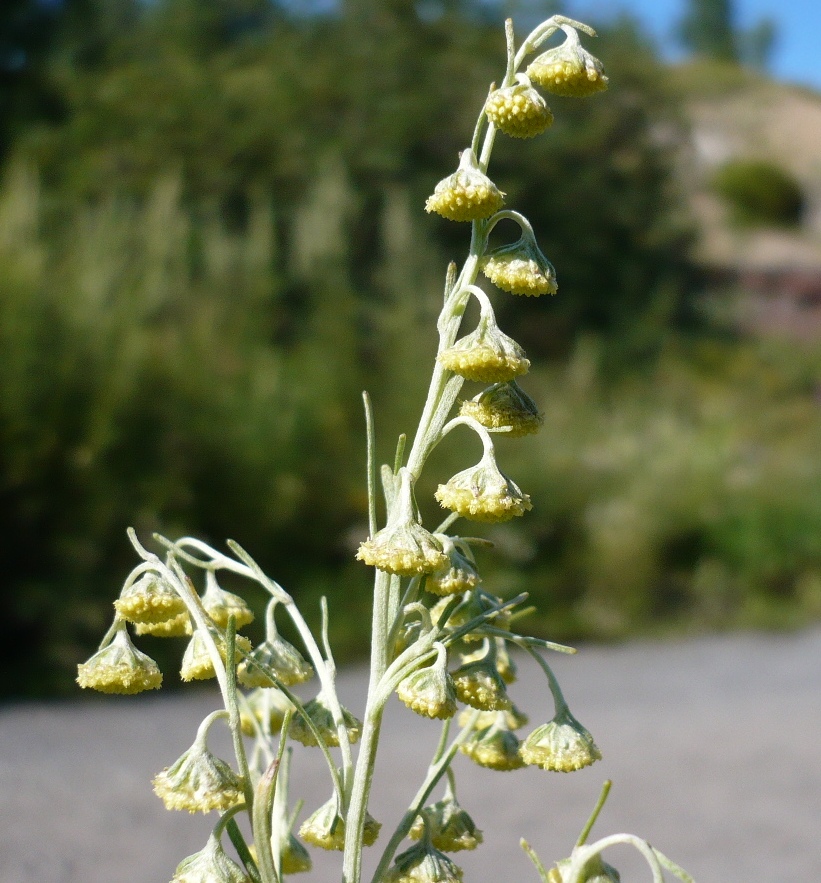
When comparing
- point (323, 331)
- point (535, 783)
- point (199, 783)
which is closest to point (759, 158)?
point (323, 331)

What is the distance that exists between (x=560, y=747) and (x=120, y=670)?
285 millimetres

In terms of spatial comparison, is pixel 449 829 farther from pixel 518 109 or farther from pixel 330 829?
pixel 518 109

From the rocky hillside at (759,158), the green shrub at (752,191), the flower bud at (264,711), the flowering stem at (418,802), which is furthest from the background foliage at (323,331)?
the green shrub at (752,191)

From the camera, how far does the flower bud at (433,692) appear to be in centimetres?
55

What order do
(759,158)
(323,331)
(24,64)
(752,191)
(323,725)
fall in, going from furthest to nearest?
(759,158) < (752,191) < (24,64) < (323,331) < (323,725)

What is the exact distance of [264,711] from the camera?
0.69m

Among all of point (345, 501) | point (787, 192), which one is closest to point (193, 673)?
point (345, 501)

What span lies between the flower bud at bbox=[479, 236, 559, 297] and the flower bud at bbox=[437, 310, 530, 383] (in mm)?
22

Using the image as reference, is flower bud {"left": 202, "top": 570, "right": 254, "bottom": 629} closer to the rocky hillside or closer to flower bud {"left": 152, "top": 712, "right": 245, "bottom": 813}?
flower bud {"left": 152, "top": 712, "right": 245, "bottom": 813}

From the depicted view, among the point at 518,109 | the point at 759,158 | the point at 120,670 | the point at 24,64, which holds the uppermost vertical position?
the point at 759,158

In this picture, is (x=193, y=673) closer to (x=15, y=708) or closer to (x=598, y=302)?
(x=15, y=708)

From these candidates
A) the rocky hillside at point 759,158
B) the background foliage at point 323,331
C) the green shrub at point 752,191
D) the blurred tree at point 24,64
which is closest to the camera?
the background foliage at point 323,331

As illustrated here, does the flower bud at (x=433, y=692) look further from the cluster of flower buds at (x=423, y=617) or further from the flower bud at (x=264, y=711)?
the flower bud at (x=264, y=711)

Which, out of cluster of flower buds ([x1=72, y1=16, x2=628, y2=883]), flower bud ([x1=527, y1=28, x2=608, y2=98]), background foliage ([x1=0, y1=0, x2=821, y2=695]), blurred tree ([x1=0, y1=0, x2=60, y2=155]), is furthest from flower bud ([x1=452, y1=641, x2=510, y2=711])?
blurred tree ([x1=0, y1=0, x2=60, y2=155])
